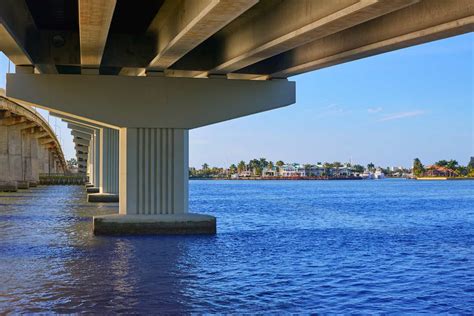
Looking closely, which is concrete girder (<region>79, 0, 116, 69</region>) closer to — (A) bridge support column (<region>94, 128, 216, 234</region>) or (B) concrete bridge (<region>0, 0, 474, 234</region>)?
(B) concrete bridge (<region>0, 0, 474, 234</region>)

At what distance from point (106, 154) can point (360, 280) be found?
34.3 m

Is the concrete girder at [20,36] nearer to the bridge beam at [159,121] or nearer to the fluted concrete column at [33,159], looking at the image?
the bridge beam at [159,121]

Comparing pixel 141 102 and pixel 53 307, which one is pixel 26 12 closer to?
pixel 141 102

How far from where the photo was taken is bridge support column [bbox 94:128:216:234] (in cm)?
2391

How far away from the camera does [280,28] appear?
15.8 meters

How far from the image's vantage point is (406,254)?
2158cm

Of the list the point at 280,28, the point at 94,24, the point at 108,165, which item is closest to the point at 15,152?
the point at 108,165

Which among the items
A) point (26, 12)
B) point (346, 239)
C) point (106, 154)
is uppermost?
point (26, 12)

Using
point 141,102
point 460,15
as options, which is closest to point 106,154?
point 141,102

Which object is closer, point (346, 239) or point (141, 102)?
point (141, 102)

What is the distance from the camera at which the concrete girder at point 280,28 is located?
12.6m

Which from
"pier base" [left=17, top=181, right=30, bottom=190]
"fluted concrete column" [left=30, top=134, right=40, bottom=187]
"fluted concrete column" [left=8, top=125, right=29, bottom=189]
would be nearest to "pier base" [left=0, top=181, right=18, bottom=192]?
"fluted concrete column" [left=8, top=125, right=29, bottom=189]

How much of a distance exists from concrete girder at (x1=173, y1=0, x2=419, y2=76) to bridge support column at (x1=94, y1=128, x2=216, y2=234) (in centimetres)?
317

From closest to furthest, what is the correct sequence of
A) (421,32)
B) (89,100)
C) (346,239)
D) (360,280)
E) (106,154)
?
(421,32)
(360,280)
(89,100)
(346,239)
(106,154)
